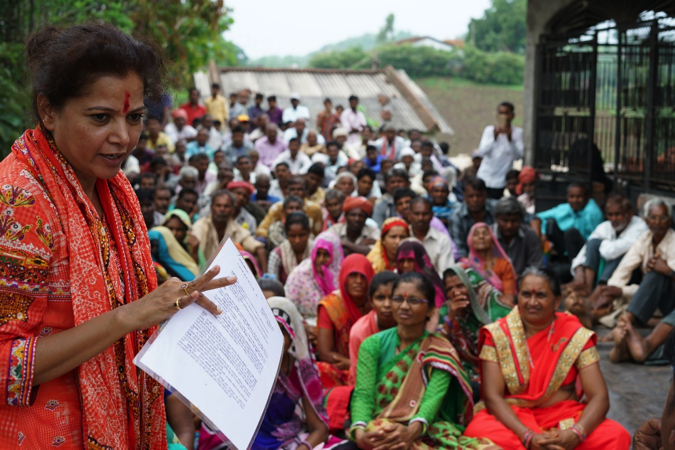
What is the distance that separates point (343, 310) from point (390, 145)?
8455mm

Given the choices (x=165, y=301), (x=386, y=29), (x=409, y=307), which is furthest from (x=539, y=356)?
(x=386, y=29)

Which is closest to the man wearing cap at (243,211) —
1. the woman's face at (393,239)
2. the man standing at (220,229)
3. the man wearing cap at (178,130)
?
the man standing at (220,229)

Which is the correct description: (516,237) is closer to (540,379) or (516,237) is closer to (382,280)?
(382,280)

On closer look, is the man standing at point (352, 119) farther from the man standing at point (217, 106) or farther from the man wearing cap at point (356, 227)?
the man wearing cap at point (356, 227)

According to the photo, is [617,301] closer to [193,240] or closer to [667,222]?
[667,222]

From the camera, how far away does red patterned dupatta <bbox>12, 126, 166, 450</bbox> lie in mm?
1451

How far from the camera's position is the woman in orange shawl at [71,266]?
1.36m

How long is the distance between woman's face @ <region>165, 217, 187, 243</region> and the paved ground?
11.8 ft

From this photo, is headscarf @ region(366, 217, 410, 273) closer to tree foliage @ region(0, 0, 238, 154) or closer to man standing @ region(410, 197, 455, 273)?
man standing @ region(410, 197, 455, 273)

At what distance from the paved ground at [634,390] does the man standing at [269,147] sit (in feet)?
26.7

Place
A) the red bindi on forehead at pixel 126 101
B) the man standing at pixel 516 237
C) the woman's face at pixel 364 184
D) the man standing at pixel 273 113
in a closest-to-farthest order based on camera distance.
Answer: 1. the red bindi on forehead at pixel 126 101
2. the man standing at pixel 516 237
3. the woman's face at pixel 364 184
4. the man standing at pixel 273 113

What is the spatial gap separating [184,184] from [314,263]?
3532 mm

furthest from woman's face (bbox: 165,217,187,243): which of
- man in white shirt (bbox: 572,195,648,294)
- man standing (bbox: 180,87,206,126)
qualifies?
man standing (bbox: 180,87,206,126)

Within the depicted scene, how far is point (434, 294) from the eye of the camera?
12.7 ft
